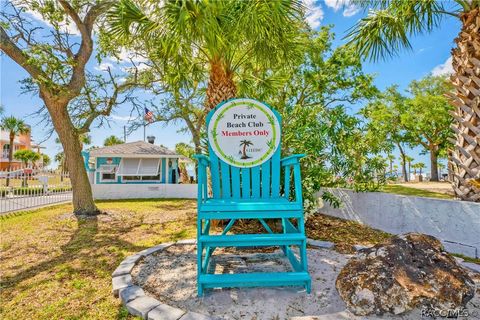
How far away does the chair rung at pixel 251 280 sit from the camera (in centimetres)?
185

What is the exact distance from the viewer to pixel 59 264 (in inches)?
108

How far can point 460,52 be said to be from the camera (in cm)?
322

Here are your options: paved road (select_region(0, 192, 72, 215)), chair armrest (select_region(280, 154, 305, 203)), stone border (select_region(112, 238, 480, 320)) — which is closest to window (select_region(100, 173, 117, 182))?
paved road (select_region(0, 192, 72, 215))

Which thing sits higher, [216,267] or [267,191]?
[267,191]

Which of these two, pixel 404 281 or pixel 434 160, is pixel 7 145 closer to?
pixel 404 281

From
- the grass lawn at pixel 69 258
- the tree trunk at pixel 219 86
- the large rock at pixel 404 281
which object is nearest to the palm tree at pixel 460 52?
the large rock at pixel 404 281

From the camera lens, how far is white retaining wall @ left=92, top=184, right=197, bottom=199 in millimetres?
9656

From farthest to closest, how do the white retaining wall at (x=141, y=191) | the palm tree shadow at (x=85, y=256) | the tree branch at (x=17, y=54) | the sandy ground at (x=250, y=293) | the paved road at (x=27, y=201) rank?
the white retaining wall at (x=141, y=191) < the paved road at (x=27, y=201) < the tree branch at (x=17, y=54) < the palm tree shadow at (x=85, y=256) < the sandy ground at (x=250, y=293)

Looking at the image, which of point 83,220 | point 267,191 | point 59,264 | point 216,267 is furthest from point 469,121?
point 83,220

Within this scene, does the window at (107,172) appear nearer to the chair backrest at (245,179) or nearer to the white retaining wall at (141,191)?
the white retaining wall at (141,191)

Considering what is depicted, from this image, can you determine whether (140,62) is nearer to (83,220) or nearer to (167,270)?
(83,220)

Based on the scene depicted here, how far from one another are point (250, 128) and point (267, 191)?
2.45ft

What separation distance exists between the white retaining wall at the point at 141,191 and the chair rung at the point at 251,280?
8.67m

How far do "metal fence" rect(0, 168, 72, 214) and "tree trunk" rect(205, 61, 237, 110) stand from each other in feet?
18.2
